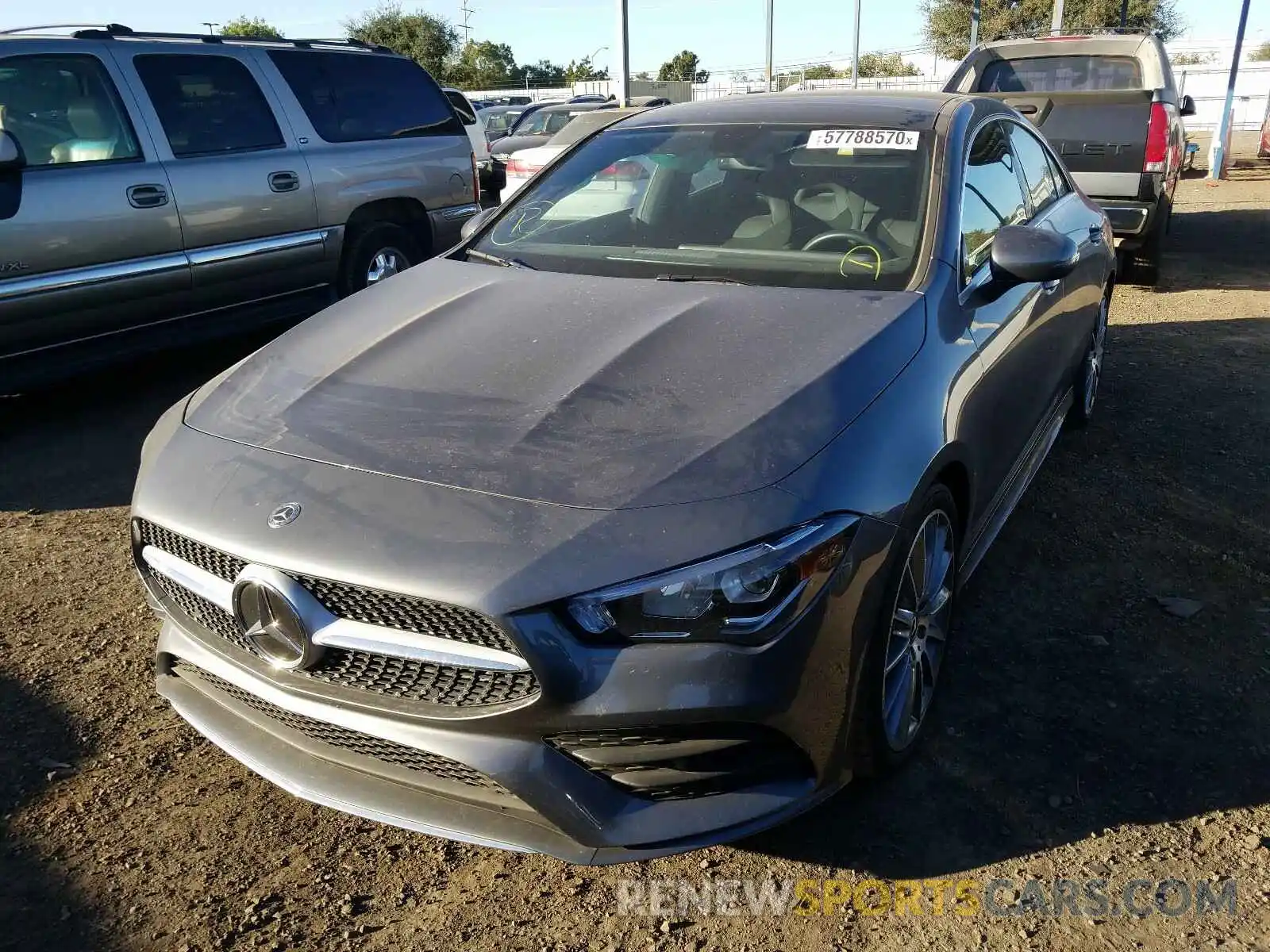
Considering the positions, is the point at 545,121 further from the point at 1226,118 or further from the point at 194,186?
the point at 194,186

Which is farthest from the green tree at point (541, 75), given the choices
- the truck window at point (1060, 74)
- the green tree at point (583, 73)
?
the truck window at point (1060, 74)

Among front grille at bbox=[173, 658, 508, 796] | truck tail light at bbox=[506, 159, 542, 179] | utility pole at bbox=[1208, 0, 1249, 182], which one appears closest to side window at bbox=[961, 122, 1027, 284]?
front grille at bbox=[173, 658, 508, 796]

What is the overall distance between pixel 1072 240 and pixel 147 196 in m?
4.53

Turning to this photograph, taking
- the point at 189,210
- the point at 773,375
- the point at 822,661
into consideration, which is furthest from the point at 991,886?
the point at 189,210

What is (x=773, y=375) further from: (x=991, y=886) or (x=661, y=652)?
(x=991, y=886)

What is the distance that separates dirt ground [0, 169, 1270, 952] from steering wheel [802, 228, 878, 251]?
4.28 feet

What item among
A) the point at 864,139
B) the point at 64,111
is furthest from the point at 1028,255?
the point at 64,111

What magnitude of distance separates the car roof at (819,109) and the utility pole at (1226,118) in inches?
642

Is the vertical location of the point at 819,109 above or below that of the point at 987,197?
above

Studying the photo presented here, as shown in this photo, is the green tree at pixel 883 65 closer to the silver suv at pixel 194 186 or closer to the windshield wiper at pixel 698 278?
the silver suv at pixel 194 186

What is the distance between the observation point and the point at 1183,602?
3594mm

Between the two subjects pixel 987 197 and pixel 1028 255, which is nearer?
pixel 1028 255

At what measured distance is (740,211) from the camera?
3424 millimetres

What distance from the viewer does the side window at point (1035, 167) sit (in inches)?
164
